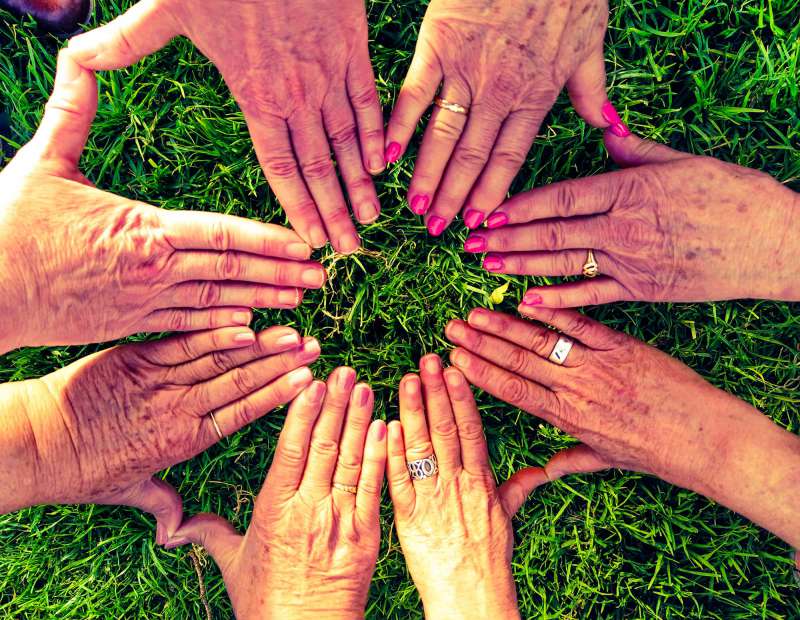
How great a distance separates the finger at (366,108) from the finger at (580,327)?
3.18 feet

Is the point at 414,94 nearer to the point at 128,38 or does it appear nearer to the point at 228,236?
the point at 228,236

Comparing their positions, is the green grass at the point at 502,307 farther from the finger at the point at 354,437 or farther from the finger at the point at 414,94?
the finger at the point at 414,94

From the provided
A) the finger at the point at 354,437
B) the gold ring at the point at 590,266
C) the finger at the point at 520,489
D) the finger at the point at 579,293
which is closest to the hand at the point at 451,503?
the finger at the point at 520,489

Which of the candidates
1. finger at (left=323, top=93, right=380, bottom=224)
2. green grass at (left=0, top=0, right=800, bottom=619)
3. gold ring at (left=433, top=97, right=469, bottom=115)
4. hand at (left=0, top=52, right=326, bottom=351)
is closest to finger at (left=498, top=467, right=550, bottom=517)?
green grass at (left=0, top=0, right=800, bottom=619)

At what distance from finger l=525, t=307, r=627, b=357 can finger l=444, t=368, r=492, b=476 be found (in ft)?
1.50

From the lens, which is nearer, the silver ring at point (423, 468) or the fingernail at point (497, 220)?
the fingernail at point (497, 220)

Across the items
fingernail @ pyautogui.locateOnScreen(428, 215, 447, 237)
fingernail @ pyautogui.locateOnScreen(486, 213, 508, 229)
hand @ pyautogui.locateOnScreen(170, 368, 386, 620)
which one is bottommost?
hand @ pyautogui.locateOnScreen(170, 368, 386, 620)

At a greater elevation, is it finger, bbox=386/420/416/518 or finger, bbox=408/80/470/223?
finger, bbox=408/80/470/223

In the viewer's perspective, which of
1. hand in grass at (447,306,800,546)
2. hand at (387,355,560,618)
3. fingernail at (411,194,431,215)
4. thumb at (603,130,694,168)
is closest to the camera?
fingernail at (411,194,431,215)

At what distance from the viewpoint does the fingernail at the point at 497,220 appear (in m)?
2.40

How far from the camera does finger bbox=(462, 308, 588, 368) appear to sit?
2664 mm

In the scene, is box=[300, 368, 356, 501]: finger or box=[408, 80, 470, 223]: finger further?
box=[300, 368, 356, 501]: finger

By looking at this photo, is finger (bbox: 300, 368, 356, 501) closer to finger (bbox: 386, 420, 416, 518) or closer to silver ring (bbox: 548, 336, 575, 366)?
finger (bbox: 386, 420, 416, 518)

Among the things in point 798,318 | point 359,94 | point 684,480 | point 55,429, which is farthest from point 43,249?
point 798,318
